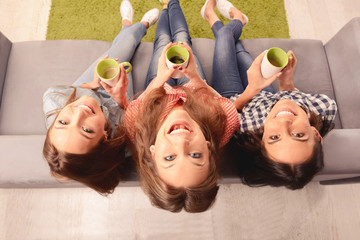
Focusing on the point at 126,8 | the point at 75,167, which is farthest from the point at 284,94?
the point at 126,8

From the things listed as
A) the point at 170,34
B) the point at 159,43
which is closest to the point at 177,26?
the point at 170,34

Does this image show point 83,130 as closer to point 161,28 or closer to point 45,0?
point 161,28

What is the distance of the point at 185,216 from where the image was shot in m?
1.77

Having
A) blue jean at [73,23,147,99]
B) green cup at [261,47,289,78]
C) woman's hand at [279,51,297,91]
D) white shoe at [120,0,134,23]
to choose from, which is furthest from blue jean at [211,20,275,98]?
white shoe at [120,0,134,23]

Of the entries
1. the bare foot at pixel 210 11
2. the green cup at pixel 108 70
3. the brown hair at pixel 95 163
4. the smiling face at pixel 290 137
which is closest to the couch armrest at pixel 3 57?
the brown hair at pixel 95 163

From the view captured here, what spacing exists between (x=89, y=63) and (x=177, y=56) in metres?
0.72

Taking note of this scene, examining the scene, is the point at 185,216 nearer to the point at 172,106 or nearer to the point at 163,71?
the point at 172,106

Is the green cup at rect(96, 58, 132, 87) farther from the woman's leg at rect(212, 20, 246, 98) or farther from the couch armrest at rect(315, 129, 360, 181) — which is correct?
the couch armrest at rect(315, 129, 360, 181)

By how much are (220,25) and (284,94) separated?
2.67 feet

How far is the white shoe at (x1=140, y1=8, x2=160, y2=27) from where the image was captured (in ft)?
6.41

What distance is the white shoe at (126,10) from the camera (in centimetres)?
196

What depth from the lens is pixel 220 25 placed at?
1.83 meters

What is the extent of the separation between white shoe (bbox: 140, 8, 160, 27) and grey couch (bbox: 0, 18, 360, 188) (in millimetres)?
398

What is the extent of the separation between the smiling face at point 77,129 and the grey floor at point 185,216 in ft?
2.77
